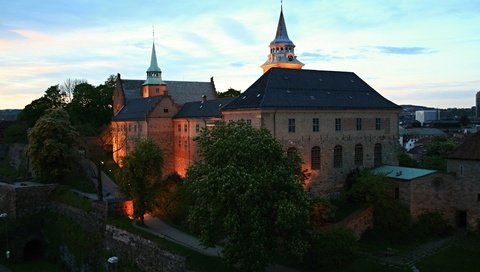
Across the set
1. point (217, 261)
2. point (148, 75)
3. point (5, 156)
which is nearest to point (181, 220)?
point (217, 261)

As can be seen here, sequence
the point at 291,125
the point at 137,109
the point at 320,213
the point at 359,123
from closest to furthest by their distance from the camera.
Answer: the point at 320,213, the point at 291,125, the point at 359,123, the point at 137,109

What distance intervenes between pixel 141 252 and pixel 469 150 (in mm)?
29089

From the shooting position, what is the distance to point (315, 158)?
44.8 meters

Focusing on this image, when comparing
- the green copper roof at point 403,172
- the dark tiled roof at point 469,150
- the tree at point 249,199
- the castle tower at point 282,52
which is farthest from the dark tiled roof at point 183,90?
the tree at point 249,199

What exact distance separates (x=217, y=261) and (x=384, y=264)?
37.3 feet

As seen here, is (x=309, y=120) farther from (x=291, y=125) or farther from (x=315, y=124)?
(x=291, y=125)

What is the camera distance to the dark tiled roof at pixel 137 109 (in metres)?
60.3

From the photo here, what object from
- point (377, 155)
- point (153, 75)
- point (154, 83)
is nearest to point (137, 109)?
point (154, 83)

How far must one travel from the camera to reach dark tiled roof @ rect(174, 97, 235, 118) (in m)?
53.1

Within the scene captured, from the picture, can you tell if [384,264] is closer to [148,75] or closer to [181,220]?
[181,220]

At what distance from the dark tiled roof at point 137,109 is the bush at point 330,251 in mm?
33870

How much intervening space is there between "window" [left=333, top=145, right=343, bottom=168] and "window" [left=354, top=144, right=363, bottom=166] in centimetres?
212

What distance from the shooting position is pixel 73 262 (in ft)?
142

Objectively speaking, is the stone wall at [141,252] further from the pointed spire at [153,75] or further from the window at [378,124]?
the pointed spire at [153,75]
